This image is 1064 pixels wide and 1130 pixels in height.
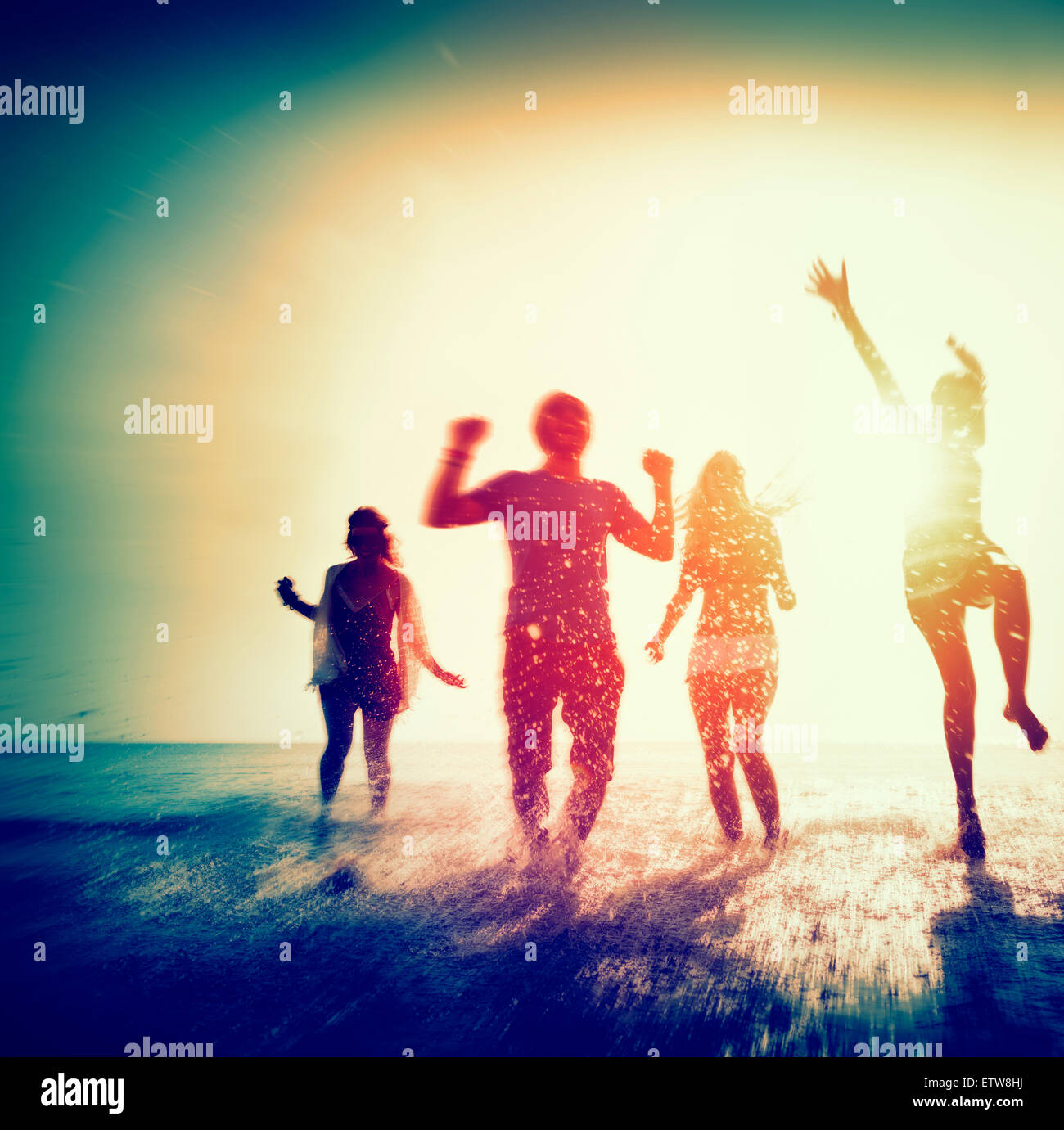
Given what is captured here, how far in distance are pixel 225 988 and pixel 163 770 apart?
11.5 feet

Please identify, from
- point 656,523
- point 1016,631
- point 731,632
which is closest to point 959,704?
point 1016,631

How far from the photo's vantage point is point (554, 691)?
2.93 metres

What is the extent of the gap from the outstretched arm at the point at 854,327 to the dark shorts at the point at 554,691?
1779 millimetres

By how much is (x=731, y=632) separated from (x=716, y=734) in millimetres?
500

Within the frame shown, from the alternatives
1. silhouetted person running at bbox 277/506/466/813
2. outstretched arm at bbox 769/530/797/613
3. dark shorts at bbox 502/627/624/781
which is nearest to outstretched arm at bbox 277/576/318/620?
silhouetted person running at bbox 277/506/466/813

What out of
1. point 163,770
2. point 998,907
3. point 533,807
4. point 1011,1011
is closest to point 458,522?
point 533,807

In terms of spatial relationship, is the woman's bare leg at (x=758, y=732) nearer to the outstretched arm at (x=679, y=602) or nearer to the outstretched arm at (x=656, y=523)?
the outstretched arm at (x=679, y=602)

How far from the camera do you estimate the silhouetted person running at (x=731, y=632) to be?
3143mm

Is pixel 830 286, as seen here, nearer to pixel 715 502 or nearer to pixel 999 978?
pixel 715 502

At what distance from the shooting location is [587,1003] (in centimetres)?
196
